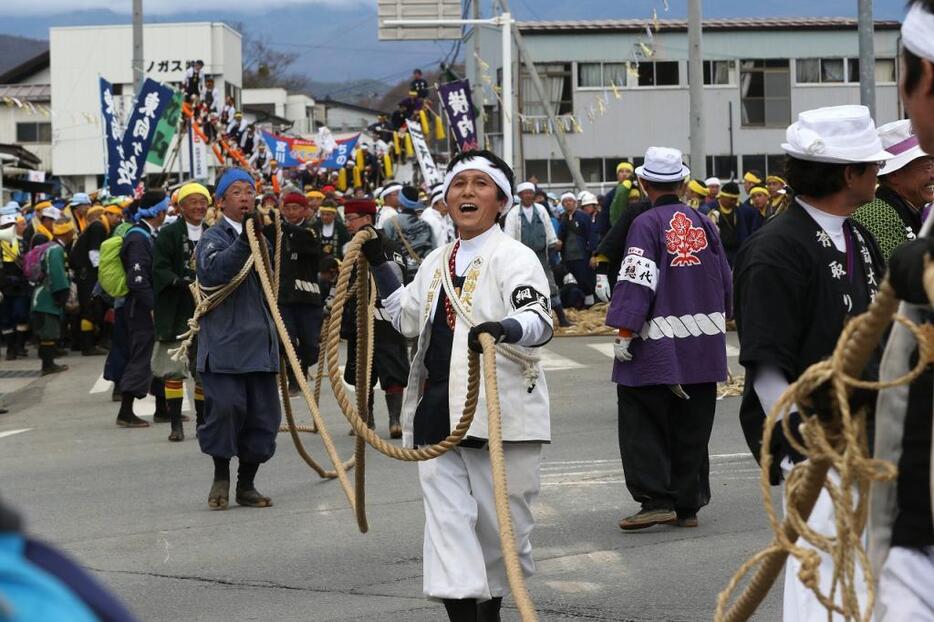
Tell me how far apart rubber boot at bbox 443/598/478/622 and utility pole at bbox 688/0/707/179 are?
16865mm

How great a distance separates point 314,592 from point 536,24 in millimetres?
43048

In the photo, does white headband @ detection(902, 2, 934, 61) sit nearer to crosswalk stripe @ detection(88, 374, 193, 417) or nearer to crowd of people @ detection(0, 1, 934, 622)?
crowd of people @ detection(0, 1, 934, 622)

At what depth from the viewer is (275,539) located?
323 inches

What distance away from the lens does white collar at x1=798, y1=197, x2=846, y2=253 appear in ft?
15.0

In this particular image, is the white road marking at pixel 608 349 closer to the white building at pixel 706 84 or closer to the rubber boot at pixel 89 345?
the rubber boot at pixel 89 345

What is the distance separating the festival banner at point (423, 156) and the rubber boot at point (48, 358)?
37.9 ft

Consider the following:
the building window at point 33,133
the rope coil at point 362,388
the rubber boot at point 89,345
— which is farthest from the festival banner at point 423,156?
the building window at point 33,133

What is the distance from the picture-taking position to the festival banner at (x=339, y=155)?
42125 mm

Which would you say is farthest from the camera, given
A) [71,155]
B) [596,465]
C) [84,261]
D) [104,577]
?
[71,155]

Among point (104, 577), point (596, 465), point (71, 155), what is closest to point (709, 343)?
point (596, 465)

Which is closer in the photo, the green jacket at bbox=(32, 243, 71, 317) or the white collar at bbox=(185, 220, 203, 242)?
the white collar at bbox=(185, 220, 203, 242)

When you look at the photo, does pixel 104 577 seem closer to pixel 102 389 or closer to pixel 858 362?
pixel 858 362

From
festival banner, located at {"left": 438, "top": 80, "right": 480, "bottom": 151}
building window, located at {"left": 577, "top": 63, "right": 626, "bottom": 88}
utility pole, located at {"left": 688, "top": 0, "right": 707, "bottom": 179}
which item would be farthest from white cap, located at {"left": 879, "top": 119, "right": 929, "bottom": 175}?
building window, located at {"left": 577, "top": 63, "right": 626, "bottom": 88}

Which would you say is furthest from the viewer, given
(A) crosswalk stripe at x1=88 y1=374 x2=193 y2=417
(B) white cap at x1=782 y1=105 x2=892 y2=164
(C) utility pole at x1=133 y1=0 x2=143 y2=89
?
(C) utility pole at x1=133 y1=0 x2=143 y2=89
